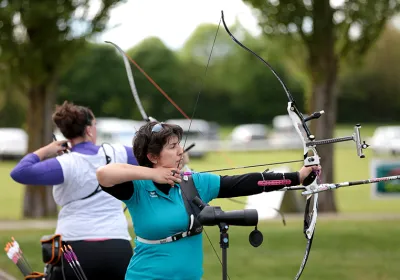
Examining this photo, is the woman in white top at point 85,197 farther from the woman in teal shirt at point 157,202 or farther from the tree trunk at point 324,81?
the tree trunk at point 324,81

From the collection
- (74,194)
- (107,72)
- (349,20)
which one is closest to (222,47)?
(107,72)

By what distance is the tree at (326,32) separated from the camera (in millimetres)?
15531

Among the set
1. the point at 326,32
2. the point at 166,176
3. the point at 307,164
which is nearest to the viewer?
the point at 166,176

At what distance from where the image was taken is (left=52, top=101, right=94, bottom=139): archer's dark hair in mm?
5465

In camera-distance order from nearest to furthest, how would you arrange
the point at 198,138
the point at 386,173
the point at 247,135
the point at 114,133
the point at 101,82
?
the point at 386,173, the point at 114,133, the point at 198,138, the point at 101,82, the point at 247,135

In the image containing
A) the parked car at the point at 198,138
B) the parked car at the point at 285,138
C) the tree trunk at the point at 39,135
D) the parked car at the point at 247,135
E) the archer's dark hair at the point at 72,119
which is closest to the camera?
the archer's dark hair at the point at 72,119

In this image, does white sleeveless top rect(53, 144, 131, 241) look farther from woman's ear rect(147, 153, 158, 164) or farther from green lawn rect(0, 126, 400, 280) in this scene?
green lawn rect(0, 126, 400, 280)

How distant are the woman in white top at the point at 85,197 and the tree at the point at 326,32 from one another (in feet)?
34.1

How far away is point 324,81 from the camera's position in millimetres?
16500

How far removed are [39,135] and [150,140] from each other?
43.3 feet

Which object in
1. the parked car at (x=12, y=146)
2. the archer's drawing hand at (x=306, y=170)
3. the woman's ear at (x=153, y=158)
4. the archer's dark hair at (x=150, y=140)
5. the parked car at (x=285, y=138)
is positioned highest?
the parked car at (x=285, y=138)

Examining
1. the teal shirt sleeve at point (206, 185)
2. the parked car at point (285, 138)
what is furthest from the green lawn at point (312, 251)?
the parked car at point (285, 138)

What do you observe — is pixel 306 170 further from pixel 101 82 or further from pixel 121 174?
pixel 101 82

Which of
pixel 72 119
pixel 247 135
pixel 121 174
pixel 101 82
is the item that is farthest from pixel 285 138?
pixel 121 174
